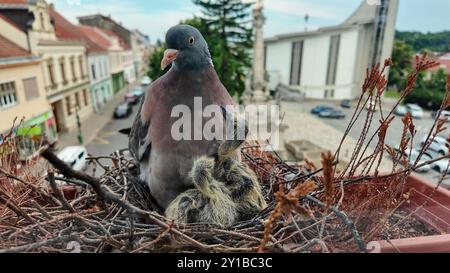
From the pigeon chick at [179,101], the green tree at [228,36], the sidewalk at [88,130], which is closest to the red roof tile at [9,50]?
the pigeon chick at [179,101]

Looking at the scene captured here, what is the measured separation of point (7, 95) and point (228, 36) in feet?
10.7

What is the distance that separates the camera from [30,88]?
104 cm

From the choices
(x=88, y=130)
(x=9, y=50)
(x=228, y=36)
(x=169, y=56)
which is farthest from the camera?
(x=228, y=36)

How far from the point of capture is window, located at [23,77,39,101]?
1.00 m

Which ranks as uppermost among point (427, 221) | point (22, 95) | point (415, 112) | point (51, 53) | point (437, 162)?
point (51, 53)

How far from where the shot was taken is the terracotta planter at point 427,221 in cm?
58

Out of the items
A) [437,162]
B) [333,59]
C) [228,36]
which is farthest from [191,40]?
[333,59]

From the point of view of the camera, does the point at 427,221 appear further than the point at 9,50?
No

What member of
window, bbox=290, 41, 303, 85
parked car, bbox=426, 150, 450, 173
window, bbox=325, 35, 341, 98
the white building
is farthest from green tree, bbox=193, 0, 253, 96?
window, bbox=290, 41, 303, 85

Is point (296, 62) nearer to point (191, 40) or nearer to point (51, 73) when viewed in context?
point (51, 73)

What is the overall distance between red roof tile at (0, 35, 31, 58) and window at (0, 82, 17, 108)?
88 millimetres

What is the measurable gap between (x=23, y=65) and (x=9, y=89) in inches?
7.7
